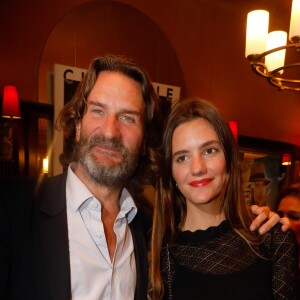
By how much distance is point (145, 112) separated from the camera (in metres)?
1.86

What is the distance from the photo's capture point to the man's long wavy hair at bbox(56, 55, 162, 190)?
180cm

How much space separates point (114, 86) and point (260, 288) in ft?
3.64

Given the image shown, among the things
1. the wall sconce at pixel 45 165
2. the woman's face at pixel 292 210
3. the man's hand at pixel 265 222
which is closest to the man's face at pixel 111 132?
the man's hand at pixel 265 222

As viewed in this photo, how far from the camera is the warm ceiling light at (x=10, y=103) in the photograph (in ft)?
10.3

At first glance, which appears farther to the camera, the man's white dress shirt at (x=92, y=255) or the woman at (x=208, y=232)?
the woman at (x=208, y=232)

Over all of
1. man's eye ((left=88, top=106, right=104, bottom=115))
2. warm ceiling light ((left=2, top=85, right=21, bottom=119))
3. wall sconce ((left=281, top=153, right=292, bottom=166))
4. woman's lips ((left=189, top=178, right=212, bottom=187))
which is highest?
warm ceiling light ((left=2, top=85, right=21, bottom=119))

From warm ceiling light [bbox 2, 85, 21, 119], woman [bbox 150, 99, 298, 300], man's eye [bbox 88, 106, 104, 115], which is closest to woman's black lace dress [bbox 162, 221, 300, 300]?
woman [bbox 150, 99, 298, 300]

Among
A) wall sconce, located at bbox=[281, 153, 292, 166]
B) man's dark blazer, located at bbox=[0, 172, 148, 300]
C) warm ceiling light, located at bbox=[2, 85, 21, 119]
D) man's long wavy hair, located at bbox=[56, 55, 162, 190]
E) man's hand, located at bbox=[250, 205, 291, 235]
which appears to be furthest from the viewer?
wall sconce, located at bbox=[281, 153, 292, 166]

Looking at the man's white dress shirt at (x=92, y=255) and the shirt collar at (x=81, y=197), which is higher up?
the shirt collar at (x=81, y=197)

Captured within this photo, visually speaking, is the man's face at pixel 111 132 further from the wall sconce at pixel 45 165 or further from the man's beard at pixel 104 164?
the wall sconce at pixel 45 165

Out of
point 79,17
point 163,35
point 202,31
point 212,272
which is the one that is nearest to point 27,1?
point 79,17

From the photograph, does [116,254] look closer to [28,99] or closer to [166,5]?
[28,99]

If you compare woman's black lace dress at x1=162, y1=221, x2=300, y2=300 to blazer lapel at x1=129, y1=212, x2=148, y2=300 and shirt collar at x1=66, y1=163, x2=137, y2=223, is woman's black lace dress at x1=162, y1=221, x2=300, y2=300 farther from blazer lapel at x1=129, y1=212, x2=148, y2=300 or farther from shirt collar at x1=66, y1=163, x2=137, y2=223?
shirt collar at x1=66, y1=163, x2=137, y2=223

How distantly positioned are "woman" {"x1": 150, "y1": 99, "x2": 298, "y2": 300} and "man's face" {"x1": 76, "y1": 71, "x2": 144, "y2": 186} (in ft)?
0.64
